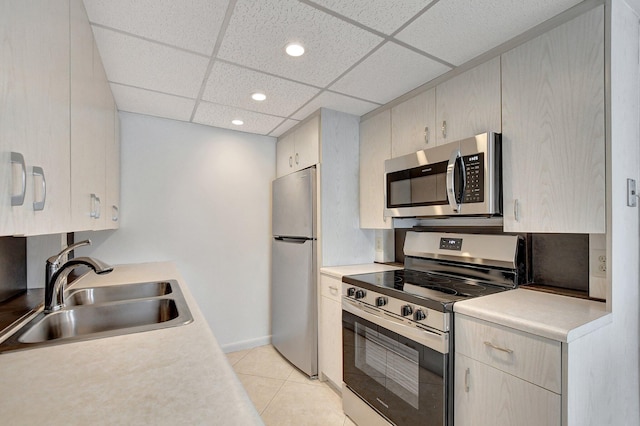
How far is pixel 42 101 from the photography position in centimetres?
80

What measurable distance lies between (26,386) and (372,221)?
2153 millimetres

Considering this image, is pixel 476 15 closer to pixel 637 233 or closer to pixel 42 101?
pixel 637 233

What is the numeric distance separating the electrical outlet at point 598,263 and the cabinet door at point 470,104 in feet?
2.48

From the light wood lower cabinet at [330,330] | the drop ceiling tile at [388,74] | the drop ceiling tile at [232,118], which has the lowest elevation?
the light wood lower cabinet at [330,330]

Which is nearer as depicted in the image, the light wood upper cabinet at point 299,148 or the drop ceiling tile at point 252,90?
the drop ceiling tile at point 252,90

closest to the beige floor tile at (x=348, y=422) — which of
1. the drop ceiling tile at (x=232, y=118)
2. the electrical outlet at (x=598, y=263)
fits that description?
the electrical outlet at (x=598, y=263)

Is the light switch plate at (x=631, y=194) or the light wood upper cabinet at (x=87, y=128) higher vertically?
the light wood upper cabinet at (x=87, y=128)

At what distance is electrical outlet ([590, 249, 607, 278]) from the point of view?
4.62 feet

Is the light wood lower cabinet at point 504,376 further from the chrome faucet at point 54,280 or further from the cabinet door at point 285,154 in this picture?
the cabinet door at point 285,154

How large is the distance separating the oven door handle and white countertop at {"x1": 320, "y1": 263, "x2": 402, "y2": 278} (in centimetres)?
22

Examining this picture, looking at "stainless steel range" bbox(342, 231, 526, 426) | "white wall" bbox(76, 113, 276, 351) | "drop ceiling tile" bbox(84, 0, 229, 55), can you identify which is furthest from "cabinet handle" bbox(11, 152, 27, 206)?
"white wall" bbox(76, 113, 276, 351)

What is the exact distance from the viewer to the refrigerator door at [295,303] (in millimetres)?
2562

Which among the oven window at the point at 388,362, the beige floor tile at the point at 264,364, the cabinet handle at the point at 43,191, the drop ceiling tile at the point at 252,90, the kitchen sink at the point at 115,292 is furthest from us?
the beige floor tile at the point at 264,364

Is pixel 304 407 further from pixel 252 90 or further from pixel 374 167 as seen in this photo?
pixel 252 90
